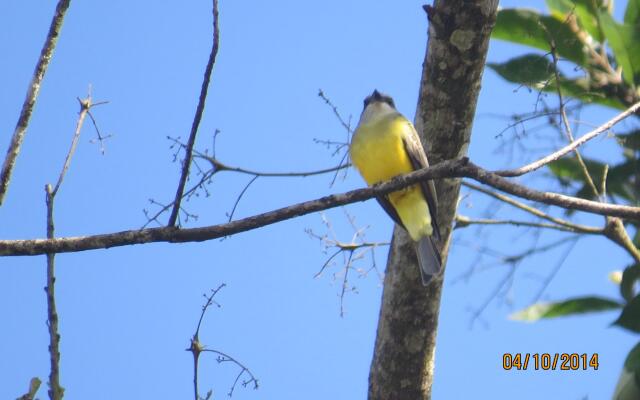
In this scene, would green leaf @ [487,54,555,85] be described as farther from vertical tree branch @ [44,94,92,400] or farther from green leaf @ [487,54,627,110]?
vertical tree branch @ [44,94,92,400]

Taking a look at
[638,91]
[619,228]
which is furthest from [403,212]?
[638,91]

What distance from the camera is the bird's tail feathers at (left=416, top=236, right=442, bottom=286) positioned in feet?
13.9

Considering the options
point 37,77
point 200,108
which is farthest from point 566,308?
point 37,77

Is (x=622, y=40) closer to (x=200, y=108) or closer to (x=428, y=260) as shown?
(x=428, y=260)

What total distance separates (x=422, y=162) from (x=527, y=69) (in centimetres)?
93

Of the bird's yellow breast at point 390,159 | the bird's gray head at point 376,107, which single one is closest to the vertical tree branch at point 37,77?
the bird's yellow breast at point 390,159

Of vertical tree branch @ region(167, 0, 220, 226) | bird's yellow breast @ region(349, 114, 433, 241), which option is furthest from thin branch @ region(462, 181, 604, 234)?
vertical tree branch @ region(167, 0, 220, 226)

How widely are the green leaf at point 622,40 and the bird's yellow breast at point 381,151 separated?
5.69 ft

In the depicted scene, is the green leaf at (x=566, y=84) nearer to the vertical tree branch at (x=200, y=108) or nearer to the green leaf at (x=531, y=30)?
the green leaf at (x=531, y=30)

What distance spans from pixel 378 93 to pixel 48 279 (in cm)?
339

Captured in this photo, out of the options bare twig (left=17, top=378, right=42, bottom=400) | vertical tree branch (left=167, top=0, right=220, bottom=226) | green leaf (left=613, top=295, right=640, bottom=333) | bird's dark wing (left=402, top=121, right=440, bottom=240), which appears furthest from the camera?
green leaf (left=613, top=295, right=640, bottom=333)

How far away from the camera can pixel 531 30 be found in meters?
6.06

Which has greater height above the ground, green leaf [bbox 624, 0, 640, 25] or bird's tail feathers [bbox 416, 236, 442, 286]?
green leaf [bbox 624, 0, 640, 25]

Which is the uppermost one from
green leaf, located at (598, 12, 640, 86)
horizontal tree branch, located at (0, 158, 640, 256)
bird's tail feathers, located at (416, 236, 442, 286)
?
green leaf, located at (598, 12, 640, 86)
